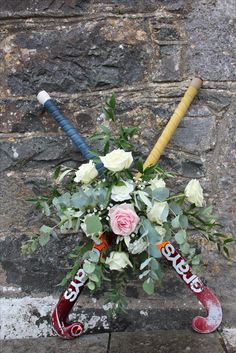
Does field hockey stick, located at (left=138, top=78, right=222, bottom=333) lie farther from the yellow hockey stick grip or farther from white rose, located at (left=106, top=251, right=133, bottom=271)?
white rose, located at (left=106, top=251, right=133, bottom=271)

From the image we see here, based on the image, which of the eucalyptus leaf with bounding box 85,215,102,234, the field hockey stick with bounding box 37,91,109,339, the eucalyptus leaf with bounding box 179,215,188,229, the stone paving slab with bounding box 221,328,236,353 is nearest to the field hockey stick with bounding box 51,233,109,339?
the field hockey stick with bounding box 37,91,109,339

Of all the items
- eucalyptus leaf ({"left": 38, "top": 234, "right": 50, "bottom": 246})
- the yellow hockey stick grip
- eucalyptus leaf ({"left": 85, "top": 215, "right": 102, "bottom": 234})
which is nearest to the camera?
eucalyptus leaf ({"left": 85, "top": 215, "right": 102, "bottom": 234})

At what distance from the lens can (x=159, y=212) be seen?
5.08 ft

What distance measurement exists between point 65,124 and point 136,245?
21.0 inches

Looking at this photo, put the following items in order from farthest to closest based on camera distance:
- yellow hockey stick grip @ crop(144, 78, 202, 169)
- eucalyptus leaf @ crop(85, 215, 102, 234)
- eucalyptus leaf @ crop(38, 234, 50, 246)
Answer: yellow hockey stick grip @ crop(144, 78, 202, 169)
eucalyptus leaf @ crop(38, 234, 50, 246)
eucalyptus leaf @ crop(85, 215, 102, 234)

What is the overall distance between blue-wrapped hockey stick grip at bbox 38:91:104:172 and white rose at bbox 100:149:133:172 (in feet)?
0.89

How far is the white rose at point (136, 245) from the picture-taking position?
1548 mm

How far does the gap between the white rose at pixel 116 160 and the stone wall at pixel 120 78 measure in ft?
1.24

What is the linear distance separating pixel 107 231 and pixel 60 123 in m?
0.45

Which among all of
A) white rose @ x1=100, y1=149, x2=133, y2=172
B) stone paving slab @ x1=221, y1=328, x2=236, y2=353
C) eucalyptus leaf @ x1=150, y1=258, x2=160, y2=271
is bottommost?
stone paving slab @ x1=221, y1=328, x2=236, y2=353

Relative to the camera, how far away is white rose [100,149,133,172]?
1521 millimetres

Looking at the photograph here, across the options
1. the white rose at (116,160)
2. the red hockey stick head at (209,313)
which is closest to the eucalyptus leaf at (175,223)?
the white rose at (116,160)

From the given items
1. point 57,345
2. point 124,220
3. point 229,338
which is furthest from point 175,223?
point 57,345

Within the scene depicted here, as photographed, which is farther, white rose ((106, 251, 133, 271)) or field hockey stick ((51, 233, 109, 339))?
field hockey stick ((51, 233, 109, 339))
